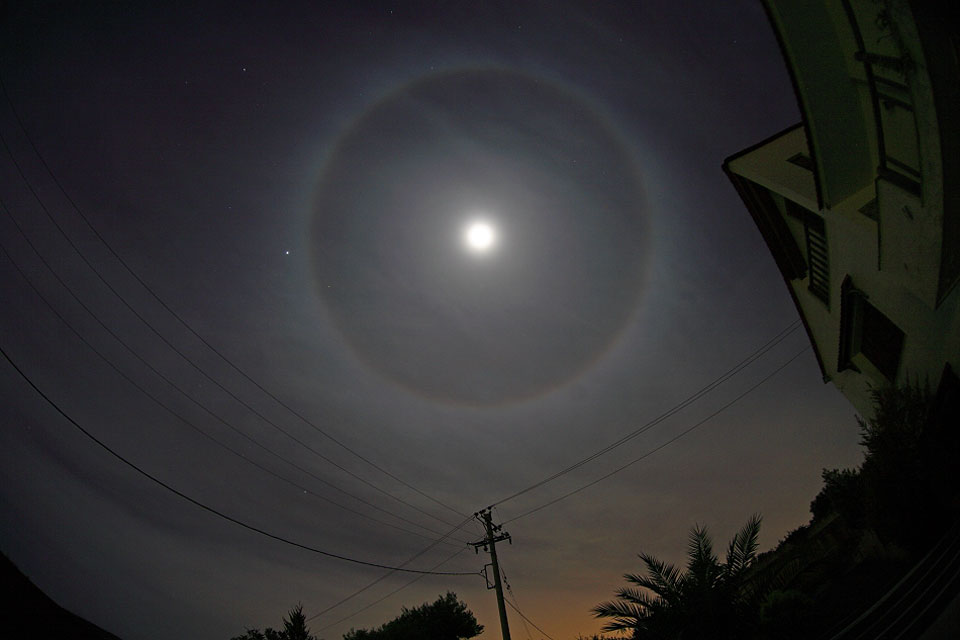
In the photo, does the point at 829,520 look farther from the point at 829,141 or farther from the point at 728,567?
the point at 829,141

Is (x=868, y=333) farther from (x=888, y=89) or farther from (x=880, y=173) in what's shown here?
(x=888, y=89)

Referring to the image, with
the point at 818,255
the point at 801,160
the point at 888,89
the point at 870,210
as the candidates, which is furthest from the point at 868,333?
the point at 888,89

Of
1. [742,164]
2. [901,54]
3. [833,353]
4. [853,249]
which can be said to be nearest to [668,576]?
[853,249]

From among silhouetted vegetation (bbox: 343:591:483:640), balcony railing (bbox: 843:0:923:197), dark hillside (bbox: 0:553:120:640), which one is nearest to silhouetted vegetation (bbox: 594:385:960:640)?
balcony railing (bbox: 843:0:923:197)

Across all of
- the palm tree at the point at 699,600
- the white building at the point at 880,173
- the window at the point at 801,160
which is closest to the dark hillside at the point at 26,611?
the palm tree at the point at 699,600

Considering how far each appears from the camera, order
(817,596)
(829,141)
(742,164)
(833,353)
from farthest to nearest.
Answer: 1. (833,353)
2. (742,164)
3. (817,596)
4. (829,141)
